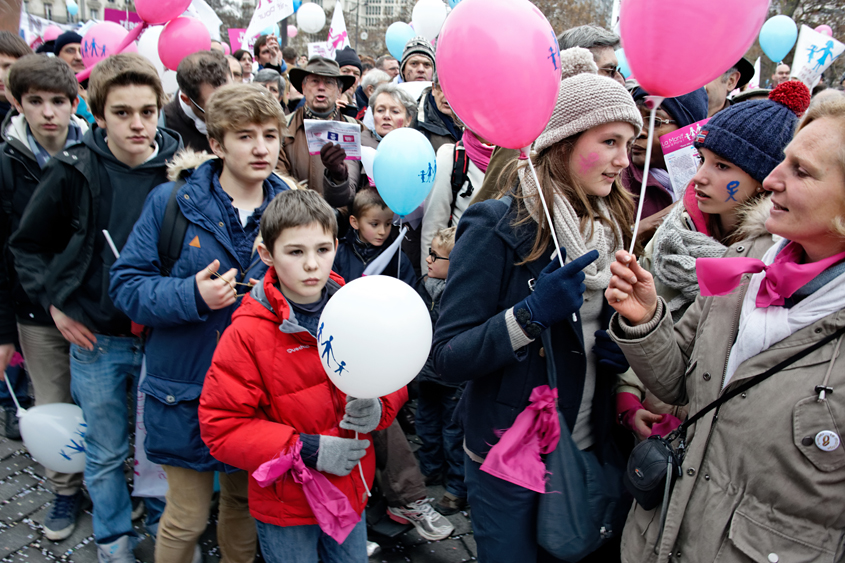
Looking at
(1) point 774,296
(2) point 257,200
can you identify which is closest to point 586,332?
(1) point 774,296

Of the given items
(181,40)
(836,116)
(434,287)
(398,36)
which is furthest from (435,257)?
(398,36)

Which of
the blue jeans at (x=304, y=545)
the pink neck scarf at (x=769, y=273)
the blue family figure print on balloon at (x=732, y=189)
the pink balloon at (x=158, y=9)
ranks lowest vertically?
the blue jeans at (x=304, y=545)

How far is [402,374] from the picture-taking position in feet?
5.68

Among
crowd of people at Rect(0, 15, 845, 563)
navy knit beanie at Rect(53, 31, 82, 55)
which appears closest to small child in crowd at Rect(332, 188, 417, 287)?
crowd of people at Rect(0, 15, 845, 563)

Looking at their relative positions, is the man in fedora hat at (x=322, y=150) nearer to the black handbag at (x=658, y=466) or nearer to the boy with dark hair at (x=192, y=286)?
the boy with dark hair at (x=192, y=286)

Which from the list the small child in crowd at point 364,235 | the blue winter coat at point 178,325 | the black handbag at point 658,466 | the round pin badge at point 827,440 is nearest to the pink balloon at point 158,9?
the small child in crowd at point 364,235

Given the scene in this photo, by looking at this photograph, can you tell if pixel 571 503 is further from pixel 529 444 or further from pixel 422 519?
pixel 422 519

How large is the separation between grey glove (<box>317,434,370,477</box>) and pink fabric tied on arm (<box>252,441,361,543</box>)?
55mm

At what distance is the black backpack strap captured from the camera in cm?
228

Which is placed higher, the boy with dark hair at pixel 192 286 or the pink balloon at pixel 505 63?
the pink balloon at pixel 505 63

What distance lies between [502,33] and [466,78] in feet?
0.52

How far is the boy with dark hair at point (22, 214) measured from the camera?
2.92 m

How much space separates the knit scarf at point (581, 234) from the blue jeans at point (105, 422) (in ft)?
6.69

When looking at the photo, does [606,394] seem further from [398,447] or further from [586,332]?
[398,447]
